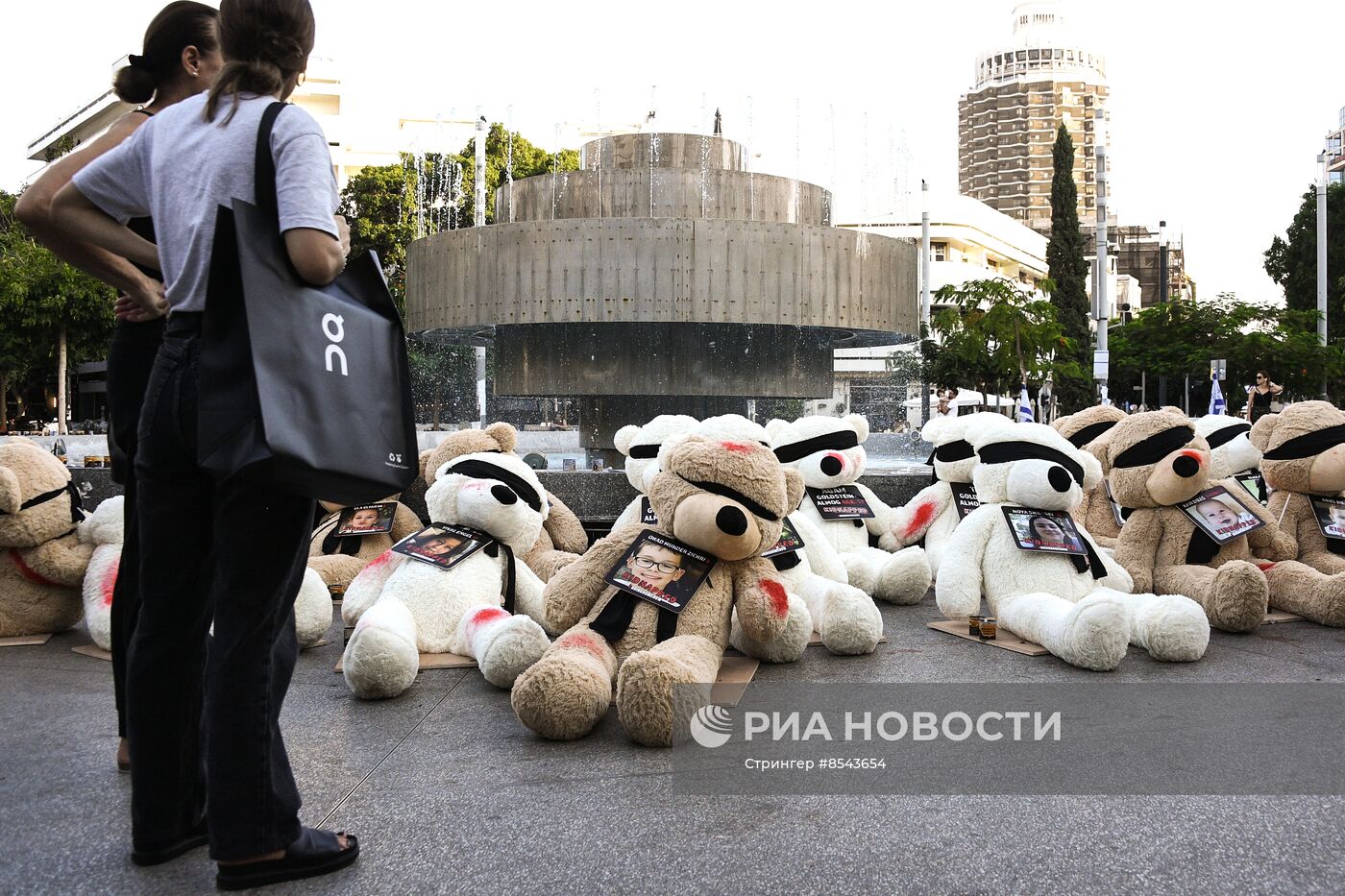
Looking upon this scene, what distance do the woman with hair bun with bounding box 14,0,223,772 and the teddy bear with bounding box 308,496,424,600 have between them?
9.69ft

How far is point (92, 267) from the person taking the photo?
2572mm

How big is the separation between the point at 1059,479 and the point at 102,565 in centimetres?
424

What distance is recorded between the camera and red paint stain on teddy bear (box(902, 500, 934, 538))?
6621 millimetres

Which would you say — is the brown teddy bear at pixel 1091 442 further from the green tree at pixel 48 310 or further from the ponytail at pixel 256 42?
the green tree at pixel 48 310

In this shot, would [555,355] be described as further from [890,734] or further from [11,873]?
[11,873]

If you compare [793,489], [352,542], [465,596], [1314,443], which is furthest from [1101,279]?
[465,596]

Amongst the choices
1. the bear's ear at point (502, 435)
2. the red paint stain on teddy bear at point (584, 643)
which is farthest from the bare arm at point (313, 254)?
the bear's ear at point (502, 435)

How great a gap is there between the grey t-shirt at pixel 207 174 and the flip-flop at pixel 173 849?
1.14 m

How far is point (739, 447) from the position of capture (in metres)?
4.14

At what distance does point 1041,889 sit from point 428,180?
30.5m

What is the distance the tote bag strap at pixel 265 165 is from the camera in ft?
7.13

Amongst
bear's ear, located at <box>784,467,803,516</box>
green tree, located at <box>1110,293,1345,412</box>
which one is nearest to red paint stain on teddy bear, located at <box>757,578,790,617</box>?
bear's ear, located at <box>784,467,803,516</box>

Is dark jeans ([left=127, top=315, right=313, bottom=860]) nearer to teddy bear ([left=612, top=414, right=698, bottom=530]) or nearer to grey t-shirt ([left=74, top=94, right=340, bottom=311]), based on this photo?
grey t-shirt ([left=74, top=94, right=340, bottom=311])

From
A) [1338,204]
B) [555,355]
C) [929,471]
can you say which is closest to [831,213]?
[555,355]
